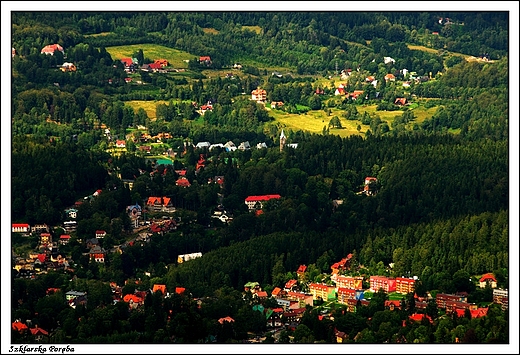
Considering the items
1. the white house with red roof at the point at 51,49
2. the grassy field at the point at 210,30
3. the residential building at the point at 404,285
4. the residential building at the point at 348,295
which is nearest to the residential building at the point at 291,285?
the residential building at the point at 348,295

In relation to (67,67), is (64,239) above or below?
above

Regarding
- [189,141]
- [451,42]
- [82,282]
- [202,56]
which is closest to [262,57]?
[202,56]

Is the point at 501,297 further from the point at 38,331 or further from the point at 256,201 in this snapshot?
the point at 256,201

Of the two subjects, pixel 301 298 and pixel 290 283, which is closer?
pixel 301 298

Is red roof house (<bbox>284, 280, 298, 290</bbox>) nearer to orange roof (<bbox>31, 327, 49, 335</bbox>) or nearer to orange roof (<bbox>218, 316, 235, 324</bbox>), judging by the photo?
orange roof (<bbox>218, 316, 235, 324</bbox>)

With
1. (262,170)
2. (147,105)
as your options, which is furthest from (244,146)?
(147,105)

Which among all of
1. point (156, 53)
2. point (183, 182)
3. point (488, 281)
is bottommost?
point (156, 53)
